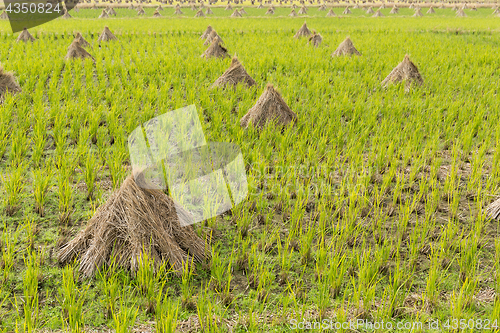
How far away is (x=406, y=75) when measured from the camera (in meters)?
5.88

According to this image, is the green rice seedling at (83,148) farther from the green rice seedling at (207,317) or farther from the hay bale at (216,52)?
the hay bale at (216,52)

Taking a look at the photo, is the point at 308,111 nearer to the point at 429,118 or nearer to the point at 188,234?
the point at 429,118

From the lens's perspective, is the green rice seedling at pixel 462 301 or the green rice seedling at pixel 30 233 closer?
the green rice seedling at pixel 462 301

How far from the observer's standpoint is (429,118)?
175 inches

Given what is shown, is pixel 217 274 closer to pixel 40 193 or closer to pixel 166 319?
pixel 166 319

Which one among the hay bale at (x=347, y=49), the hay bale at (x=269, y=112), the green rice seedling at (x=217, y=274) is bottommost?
the green rice seedling at (x=217, y=274)

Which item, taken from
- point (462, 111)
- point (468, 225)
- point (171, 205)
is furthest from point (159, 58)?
point (468, 225)

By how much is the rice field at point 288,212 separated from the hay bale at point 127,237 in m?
0.07

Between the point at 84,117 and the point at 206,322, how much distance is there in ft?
10.8

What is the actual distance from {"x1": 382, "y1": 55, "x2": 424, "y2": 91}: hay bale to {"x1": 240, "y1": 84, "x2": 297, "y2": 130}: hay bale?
8.03ft

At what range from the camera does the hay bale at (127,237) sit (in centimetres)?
202

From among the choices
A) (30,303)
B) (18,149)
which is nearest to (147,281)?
(30,303)

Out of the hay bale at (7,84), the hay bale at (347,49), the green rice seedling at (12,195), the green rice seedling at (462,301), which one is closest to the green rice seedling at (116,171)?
the green rice seedling at (12,195)

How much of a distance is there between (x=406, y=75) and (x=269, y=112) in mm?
2868
